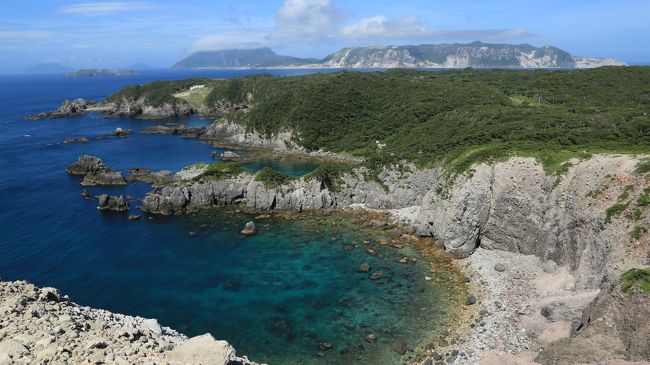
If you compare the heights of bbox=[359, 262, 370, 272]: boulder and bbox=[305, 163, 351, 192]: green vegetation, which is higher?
bbox=[305, 163, 351, 192]: green vegetation

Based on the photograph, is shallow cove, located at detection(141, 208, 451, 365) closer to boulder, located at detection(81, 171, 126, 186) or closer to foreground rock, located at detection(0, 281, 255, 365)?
foreground rock, located at detection(0, 281, 255, 365)

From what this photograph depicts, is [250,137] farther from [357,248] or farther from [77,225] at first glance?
[357,248]

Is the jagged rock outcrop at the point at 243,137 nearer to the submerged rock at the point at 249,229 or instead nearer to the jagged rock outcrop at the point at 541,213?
the submerged rock at the point at 249,229

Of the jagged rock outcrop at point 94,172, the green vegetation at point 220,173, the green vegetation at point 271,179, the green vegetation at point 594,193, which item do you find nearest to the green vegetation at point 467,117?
the green vegetation at point 594,193

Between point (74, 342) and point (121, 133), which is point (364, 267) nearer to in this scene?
point (74, 342)

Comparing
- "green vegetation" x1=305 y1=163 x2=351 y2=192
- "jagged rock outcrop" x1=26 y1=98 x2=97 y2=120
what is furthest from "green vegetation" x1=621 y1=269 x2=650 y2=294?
"jagged rock outcrop" x1=26 y1=98 x2=97 y2=120

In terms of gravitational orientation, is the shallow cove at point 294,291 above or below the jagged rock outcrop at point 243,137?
below
